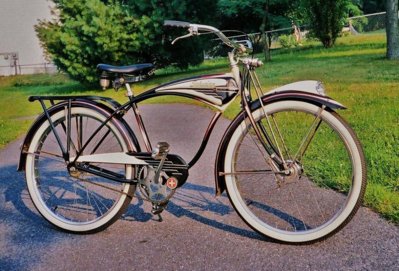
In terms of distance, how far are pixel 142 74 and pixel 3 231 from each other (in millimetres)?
1648

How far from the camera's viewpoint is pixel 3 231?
390 cm

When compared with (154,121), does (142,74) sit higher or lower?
higher

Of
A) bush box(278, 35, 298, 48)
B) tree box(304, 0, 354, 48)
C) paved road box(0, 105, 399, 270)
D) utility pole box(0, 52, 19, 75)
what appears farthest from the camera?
bush box(278, 35, 298, 48)

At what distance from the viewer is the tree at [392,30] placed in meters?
15.8

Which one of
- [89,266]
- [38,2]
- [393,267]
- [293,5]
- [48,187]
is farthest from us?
[293,5]

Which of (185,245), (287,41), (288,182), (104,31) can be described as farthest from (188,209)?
(287,41)

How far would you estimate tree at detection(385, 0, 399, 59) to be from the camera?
51.9 feet

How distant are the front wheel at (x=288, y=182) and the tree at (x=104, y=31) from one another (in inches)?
550

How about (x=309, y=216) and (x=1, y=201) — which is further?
(x=1, y=201)

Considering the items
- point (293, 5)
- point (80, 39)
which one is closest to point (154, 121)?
point (80, 39)

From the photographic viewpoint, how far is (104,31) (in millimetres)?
17125

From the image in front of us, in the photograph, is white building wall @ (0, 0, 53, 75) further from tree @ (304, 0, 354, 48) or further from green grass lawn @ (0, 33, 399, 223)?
tree @ (304, 0, 354, 48)

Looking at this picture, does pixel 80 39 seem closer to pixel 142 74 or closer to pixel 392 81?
pixel 392 81

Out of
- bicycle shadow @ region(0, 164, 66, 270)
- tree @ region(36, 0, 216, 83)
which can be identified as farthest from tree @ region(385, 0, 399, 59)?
bicycle shadow @ region(0, 164, 66, 270)
